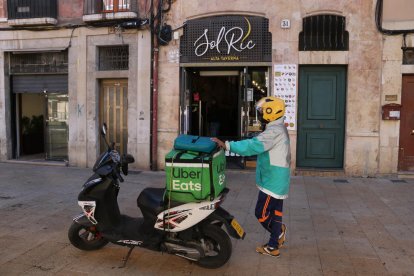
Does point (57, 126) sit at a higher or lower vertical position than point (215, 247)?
higher

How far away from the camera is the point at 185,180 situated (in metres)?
4.03

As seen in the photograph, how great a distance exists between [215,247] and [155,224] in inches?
26.1

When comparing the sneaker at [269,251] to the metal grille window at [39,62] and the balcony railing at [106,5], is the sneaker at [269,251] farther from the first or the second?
the metal grille window at [39,62]

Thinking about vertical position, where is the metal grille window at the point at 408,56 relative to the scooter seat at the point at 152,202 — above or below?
above

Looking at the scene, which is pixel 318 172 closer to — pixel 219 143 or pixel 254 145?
pixel 254 145

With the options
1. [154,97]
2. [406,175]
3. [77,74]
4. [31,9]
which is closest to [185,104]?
[154,97]

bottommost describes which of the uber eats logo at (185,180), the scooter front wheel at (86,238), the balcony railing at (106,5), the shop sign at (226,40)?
the scooter front wheel at (86,238)

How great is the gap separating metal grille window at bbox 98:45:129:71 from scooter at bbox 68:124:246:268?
260 inches

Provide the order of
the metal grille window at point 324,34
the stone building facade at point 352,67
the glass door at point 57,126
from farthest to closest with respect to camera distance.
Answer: the glass door at point 57,126, the metal grille window at point 324,34, the stone building facade at point 352,67

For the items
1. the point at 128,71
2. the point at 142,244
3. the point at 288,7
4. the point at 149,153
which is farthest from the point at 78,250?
the point at 288,7

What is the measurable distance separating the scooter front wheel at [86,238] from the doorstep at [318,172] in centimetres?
597

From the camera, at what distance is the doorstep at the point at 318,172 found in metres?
9.51

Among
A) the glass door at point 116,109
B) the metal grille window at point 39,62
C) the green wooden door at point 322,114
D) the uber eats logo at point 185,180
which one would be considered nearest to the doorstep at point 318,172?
the green wooden door at point 322,114

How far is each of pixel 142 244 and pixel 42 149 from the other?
10204 mm
